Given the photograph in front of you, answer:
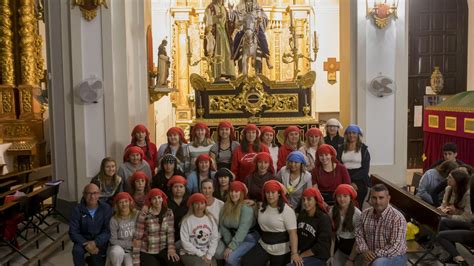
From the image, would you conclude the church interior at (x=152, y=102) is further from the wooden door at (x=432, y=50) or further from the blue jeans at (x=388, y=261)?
the blue jeans at (x=388, y=261)

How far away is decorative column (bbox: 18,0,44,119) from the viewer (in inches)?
543

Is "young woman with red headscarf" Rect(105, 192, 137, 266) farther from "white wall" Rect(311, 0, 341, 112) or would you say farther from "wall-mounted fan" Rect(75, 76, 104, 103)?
"white wall" Rect(311, 0, 341, 112)

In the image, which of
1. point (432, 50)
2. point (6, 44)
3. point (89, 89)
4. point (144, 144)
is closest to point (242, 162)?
point (144, 144)

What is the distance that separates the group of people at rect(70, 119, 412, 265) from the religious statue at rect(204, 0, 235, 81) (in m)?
5.73

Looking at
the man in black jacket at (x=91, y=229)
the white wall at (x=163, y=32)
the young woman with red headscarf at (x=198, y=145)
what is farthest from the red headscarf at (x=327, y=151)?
the white wall at (x=163, y=32)

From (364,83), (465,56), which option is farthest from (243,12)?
(465,56)

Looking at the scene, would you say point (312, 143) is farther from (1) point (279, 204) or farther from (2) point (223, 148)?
(1) point (279, 204)

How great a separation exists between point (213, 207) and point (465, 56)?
1117 centimetres

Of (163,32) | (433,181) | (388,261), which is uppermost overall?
(163,32)

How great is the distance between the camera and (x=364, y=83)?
10438 mm

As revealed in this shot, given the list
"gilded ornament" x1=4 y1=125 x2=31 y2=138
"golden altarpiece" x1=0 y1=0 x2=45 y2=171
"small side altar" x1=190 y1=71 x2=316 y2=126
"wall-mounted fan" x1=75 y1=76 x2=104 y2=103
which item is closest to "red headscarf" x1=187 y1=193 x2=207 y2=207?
"wall-mounted fan" x1=75 y1=76 x2=104 y2=103

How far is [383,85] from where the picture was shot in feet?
34.0

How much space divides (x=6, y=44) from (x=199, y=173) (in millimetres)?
9066

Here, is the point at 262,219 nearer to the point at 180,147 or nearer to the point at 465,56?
the point at 180,147
